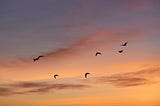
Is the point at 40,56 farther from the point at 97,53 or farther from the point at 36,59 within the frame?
the point at 97,53

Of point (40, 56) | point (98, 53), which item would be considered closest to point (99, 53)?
point (98, 53)

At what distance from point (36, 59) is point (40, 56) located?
1.44 metres

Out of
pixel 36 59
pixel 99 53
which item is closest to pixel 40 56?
pixel 36 59

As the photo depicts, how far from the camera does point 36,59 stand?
598 feet

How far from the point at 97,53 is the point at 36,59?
576 inches

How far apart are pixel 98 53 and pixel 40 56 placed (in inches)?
525

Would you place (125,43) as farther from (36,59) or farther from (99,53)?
(36,59)

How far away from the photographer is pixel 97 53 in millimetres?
176500

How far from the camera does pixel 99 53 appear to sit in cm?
17888

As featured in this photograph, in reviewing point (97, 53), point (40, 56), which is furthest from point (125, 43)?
point (40, 56)

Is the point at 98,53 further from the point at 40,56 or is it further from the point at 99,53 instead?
the point at 40,56

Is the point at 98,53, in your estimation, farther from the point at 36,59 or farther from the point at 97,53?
the point at 36,59

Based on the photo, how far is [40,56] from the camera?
7136 inches

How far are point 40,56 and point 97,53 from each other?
13405mm
